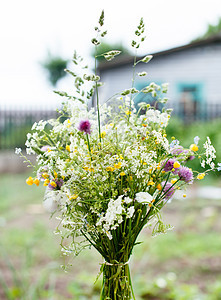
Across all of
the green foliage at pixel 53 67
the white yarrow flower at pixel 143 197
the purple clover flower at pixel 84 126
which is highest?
the green foliage at pixel 53 67

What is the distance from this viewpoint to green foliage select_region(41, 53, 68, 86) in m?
30.7

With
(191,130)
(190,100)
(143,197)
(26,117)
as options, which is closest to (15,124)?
(26,117)

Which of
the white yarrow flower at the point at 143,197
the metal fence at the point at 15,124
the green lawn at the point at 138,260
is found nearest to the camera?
the white yarrow flower at the point at 143,197

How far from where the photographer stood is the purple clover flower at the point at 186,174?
1066mm

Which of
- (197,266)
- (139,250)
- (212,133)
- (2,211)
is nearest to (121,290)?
(197,266)

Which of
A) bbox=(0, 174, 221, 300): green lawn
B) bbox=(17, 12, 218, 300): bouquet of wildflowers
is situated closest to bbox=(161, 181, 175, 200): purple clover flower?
bbox=(17, 12, 218, 300): bouquet of wildflowers

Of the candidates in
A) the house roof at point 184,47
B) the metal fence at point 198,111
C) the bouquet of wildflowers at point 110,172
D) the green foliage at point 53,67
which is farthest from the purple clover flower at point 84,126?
the green foliage at point 53,67

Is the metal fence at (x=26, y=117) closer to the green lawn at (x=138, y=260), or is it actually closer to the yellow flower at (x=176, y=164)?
the green lawn at (x=138, y=260)

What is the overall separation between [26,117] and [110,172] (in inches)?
394

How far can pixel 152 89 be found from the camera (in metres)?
1.09

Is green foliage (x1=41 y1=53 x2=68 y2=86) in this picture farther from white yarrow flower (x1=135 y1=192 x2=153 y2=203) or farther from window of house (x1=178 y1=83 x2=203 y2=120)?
white yarrow flower (x1=135 y1=192 x2=153 y2=203)

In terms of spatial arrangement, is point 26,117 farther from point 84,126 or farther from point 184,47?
point 84,126

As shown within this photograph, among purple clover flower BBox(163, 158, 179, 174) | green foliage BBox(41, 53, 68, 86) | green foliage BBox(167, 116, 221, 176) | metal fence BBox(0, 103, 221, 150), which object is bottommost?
purple clover flower BBox(163, 158, 179, 174)

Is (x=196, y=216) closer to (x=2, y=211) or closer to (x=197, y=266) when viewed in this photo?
(x=197, y=266)
